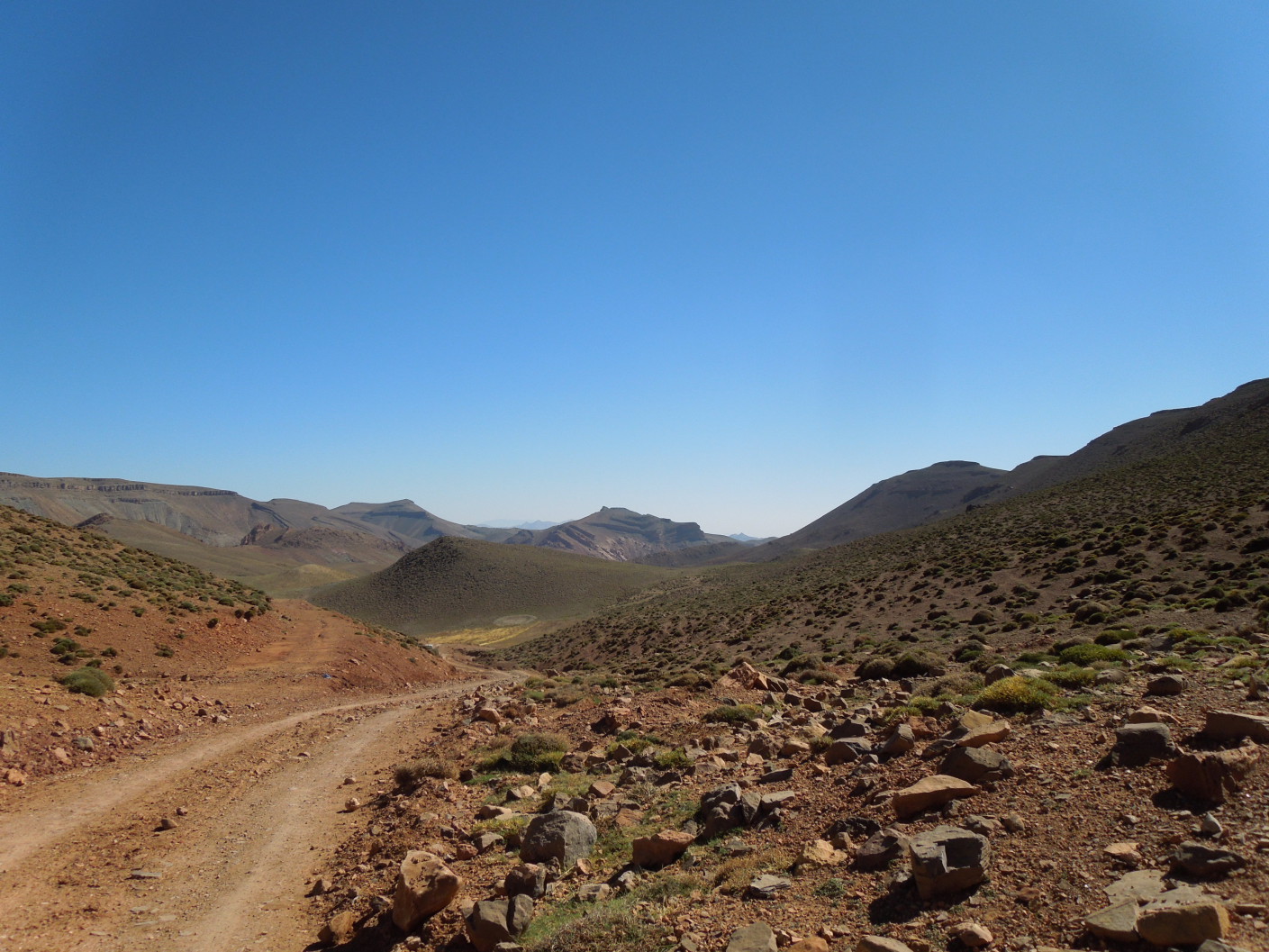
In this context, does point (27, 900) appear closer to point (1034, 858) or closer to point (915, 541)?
point (1034, 858)

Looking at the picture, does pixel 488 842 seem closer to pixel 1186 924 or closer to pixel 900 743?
pixel 900 743

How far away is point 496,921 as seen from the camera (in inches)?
284

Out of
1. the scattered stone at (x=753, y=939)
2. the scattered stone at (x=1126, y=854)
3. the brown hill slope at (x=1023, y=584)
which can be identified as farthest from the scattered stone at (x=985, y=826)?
the brown hill slope at (x=1023, y=584)

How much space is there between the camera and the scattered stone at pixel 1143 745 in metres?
7.23

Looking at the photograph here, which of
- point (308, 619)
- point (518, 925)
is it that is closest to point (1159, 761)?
point (518, 925)

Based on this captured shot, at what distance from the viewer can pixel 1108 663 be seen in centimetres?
1455

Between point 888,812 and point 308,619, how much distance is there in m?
42.6

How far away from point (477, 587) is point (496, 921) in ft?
371

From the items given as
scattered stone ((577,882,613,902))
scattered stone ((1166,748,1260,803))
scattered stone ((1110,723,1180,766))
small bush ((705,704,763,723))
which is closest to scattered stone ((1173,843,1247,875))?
scattered stone ((1166,748,1260,803))

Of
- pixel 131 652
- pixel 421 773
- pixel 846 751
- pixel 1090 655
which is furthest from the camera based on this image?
pixel 131 652

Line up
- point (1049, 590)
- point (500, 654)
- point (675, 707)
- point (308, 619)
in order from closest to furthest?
point (675, 707)
point (1049, 590)
point (308, 619)
point (500, 654)

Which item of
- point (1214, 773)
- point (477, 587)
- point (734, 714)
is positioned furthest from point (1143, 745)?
point (477, 587)

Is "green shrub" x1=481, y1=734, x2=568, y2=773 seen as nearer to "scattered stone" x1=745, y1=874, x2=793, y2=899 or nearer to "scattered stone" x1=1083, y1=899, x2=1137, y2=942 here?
"scattered stone" x1=745, y1=874, x2=793, y2=899

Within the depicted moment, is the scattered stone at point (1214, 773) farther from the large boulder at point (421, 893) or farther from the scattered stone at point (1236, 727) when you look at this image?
the large boulder at point (421, 893)
